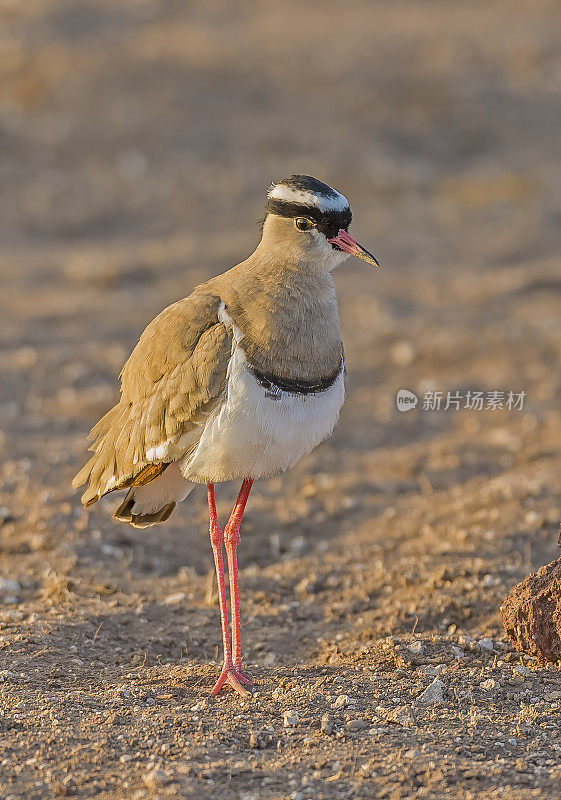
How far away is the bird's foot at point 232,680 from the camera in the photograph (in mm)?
4700

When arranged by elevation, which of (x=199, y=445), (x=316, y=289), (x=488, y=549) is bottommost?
(x=488, y=549)

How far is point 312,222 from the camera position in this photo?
4762 millimetres

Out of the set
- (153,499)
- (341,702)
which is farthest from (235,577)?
(341,702)

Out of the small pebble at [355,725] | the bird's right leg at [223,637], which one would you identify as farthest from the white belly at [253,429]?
the small pebble at [355,725]

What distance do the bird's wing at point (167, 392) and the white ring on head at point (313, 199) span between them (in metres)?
0.57

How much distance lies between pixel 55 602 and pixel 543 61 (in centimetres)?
1419

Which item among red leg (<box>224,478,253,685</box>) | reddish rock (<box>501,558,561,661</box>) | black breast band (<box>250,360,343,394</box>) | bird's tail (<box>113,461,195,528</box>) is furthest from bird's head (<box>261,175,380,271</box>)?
reddish rock (<box>501,558,561,661</box>)

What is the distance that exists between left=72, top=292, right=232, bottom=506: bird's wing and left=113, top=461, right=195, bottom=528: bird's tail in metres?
0.20

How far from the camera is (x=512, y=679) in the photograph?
15.5 ft

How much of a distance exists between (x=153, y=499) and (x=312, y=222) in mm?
1631

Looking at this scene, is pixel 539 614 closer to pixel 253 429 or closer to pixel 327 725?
pixel 327 725

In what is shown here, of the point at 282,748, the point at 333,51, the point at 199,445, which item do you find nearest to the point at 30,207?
the point at 333,51

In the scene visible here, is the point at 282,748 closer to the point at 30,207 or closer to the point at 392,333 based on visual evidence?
the point at 392,333

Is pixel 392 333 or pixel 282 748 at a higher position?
pixel 392 333
